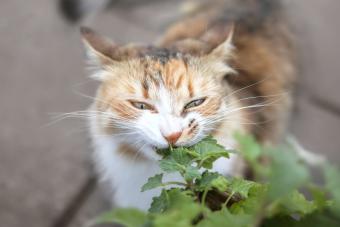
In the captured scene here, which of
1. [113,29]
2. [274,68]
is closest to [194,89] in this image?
[274,68]

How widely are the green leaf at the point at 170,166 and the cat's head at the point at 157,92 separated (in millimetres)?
217

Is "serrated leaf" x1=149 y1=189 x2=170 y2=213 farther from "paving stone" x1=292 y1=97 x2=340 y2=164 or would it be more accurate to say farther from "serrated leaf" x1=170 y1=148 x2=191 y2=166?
"paving stone" x1=292 y1=97 x2=340 y2=164

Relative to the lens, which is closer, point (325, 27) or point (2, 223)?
point (2, 223)

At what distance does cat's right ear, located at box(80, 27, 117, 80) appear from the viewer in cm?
136

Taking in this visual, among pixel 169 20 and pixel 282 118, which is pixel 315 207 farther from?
pixel 169 20

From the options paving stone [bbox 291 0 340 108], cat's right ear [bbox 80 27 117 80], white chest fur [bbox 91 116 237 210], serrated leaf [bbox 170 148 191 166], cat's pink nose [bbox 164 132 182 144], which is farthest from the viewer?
paving stone [bbox 291 0 340 108]

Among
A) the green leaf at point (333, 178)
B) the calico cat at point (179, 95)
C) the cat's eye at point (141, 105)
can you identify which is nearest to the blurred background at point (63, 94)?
the calico cat at point (179, 95)

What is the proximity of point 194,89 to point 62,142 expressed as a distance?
988 millimetres

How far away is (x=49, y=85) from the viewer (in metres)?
2.24

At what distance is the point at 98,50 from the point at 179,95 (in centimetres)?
29

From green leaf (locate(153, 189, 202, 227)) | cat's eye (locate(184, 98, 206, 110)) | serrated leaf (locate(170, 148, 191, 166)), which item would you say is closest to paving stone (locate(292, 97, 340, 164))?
cat's eye (locate(184, 98, 206, 110))

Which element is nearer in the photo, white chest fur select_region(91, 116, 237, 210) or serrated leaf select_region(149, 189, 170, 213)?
serrated leaf select_region(149, 189, 170, 213)

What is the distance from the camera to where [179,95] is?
1.22m

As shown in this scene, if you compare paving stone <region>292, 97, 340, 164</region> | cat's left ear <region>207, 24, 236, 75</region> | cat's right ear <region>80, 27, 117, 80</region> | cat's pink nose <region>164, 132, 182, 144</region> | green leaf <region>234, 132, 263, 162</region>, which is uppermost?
paving stone <region>292, 97, 340, 164</region>
